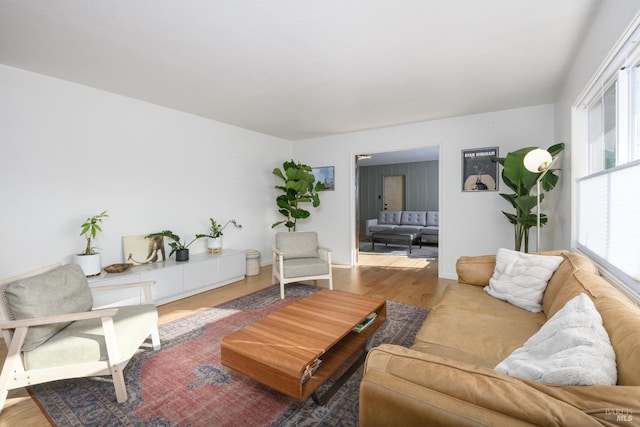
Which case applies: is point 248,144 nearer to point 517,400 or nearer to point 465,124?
point 465,124

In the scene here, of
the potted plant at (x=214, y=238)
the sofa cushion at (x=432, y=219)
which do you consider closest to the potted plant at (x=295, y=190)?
the potted plant at (x=214, y=238)

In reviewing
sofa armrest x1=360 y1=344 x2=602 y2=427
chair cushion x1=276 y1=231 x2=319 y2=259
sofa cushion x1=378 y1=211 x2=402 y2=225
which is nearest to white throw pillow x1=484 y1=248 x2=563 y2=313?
sofa armrest x1=360 y1=344 x2=602 y2=427

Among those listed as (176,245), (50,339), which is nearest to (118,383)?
(50,339)

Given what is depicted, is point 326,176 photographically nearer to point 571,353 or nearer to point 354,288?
point 354,288

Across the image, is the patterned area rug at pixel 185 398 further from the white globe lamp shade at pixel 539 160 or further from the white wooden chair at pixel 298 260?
the white globe lamp shade at pixel 539 160

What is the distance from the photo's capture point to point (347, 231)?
5.60 metres

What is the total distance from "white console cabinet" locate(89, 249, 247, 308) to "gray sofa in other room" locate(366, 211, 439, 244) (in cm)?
441

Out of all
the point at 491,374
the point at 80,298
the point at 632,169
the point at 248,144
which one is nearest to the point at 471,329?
the point at 491,374

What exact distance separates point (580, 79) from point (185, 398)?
3.96 metres

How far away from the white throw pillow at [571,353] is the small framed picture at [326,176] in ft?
15.3

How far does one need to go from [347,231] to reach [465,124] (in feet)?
8.85

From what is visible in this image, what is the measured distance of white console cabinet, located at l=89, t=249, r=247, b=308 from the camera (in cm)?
298

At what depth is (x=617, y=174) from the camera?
1815 mm

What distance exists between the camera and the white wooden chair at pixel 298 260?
378cm
